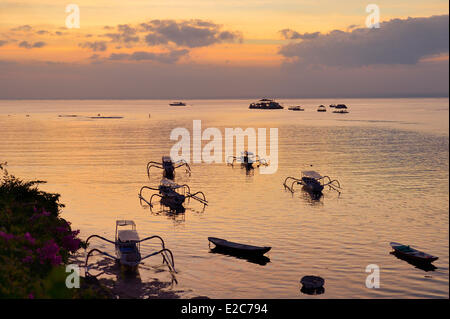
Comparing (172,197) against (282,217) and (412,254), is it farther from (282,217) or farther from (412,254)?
(412,254)

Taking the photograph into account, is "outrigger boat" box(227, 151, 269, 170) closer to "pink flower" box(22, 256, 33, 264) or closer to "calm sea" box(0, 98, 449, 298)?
"calm sea" box(0, 98, 449, 298)

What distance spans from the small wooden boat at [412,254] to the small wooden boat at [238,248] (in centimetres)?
1023

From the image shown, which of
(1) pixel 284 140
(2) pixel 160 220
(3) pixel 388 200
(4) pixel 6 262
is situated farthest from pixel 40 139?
(4) pixel 6 262

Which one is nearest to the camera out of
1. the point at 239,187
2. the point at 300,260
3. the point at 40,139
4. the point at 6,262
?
the point at 6,262

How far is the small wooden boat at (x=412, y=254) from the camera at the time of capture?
32.2m

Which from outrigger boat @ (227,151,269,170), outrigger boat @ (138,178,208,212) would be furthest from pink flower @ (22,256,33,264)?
outrigger boat @ (227,151,269,170)

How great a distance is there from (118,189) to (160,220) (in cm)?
1653

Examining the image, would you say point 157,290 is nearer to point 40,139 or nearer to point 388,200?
point 388,200

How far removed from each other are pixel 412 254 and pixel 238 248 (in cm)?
1333

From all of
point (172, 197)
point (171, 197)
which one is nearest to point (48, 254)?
point (172, 197)

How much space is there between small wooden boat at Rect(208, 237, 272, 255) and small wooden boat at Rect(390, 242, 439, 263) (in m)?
10.2

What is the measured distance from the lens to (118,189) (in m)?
60.8

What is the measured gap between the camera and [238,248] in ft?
115

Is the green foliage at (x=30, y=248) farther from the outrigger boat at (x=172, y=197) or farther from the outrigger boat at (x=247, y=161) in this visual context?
the outrigger boat at (x=247, y=161)
